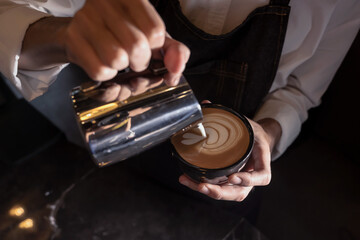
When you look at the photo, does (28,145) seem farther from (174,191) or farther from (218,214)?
(218,214)

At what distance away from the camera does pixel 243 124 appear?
68 cm

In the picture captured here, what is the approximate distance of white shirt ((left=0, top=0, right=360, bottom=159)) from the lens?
0.69 m

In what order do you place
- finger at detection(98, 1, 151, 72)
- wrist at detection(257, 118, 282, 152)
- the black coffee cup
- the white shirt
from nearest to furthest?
finger at detection(98, 1, 151, 72), the black coffee cup, the white shirt, wrist at detection(257, 118, 282, 152)

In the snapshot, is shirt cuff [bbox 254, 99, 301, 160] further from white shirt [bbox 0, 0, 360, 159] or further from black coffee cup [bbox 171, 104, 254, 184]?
black coffee cup [bbox 171, 104, 254, 184]

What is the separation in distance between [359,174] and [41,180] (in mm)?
1399

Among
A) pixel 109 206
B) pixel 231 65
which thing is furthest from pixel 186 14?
pixel 109 206

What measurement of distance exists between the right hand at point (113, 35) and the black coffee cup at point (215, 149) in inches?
8.8

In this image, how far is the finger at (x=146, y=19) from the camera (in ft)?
1.42

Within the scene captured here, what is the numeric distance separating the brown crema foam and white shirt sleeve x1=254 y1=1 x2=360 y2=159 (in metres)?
0.27

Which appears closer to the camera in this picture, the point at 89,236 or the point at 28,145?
the point at 89,236

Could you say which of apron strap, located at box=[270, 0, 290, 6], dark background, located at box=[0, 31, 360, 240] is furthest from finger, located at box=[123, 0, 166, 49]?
dark background, located at box=[0, 31, 360, 240]

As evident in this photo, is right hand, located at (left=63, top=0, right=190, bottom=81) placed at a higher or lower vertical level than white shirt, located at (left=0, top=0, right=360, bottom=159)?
higher

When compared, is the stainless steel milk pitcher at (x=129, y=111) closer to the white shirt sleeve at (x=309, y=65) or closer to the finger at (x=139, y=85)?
the finger at (x=139, y=85)

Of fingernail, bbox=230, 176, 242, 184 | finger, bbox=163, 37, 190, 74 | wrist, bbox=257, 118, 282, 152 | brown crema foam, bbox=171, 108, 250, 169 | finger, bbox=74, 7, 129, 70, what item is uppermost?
finger, bbox=74, 7, 129, 70
